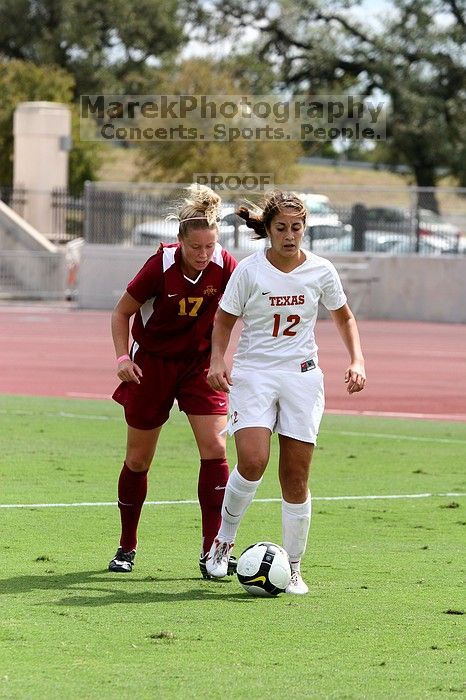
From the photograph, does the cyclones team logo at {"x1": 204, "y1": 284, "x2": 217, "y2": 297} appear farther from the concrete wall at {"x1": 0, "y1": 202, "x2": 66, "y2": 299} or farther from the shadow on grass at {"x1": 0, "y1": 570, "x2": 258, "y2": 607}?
the concrete wall at {"x1": 0, "y1": 202, "x2": 66, "y2": 299}

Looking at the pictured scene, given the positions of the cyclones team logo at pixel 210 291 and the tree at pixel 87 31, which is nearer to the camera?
the cyclones team logo at pixel 210 291

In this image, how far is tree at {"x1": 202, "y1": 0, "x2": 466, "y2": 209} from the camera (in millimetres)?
55750

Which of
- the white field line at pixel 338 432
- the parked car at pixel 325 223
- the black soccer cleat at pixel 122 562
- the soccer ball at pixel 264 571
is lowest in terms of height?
the white field line at pixel 338 432

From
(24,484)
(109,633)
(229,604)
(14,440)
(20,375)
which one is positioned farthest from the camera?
(20,375)

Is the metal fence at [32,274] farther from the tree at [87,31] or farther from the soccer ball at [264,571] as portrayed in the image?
the soccer ball at [264,571]

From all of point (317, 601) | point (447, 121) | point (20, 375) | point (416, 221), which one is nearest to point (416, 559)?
point (317, 601)

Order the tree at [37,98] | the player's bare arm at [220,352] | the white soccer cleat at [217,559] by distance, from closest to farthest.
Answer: the player's bare arm at [220,352]
the white soccer cleat at [217,559]
the tree at [37,98]

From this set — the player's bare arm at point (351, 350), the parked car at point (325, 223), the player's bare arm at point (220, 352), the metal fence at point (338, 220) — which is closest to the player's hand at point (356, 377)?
the player's bare arm at point (351, 350)

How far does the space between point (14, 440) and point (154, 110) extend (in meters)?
35.9

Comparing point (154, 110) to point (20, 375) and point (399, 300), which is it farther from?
point (20, 375)

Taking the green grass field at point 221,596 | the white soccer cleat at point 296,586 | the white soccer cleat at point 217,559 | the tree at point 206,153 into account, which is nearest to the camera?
the green grass field at point 221,596

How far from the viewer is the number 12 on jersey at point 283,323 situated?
23.1ft

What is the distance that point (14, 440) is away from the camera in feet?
42.4

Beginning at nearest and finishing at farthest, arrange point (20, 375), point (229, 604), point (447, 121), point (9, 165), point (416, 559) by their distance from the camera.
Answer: point (229, 604) < point (416, 559) < point (20, 375) < point (9, 165) < point (447, 121)
